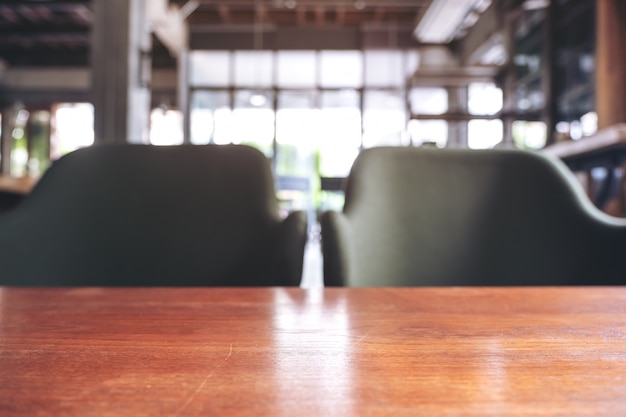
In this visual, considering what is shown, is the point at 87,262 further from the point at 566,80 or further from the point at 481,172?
the point at 566,80

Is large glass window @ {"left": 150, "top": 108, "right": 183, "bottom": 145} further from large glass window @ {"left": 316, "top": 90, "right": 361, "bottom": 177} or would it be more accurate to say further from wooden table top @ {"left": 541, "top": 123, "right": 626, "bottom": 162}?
wooden table top @ {"left": 541, "top": 123, "right": 626, "bottom": 162}

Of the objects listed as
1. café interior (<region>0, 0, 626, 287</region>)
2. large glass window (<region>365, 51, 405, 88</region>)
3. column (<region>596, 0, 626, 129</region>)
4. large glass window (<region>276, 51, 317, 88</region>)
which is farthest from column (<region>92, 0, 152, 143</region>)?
large glass window (<region>365, 51, 405, 88</region>)

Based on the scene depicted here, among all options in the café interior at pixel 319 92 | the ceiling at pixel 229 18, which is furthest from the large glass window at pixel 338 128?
the ceiling at pixel 229 18

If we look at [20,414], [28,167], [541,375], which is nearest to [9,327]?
[20,414]

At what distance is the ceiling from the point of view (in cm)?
889

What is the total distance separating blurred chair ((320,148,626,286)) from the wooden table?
57 cm

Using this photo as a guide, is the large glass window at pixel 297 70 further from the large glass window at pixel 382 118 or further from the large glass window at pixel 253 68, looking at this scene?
the large glass window at pixel 382 118

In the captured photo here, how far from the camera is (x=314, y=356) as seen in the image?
0.37 metres

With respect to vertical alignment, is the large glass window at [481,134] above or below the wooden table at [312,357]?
above

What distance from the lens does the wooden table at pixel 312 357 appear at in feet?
0.90

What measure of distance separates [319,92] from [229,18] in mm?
2096

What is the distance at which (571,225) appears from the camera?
1.22m

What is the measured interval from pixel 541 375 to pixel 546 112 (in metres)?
6.29

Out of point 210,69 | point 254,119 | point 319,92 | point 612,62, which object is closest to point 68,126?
point 210,69
